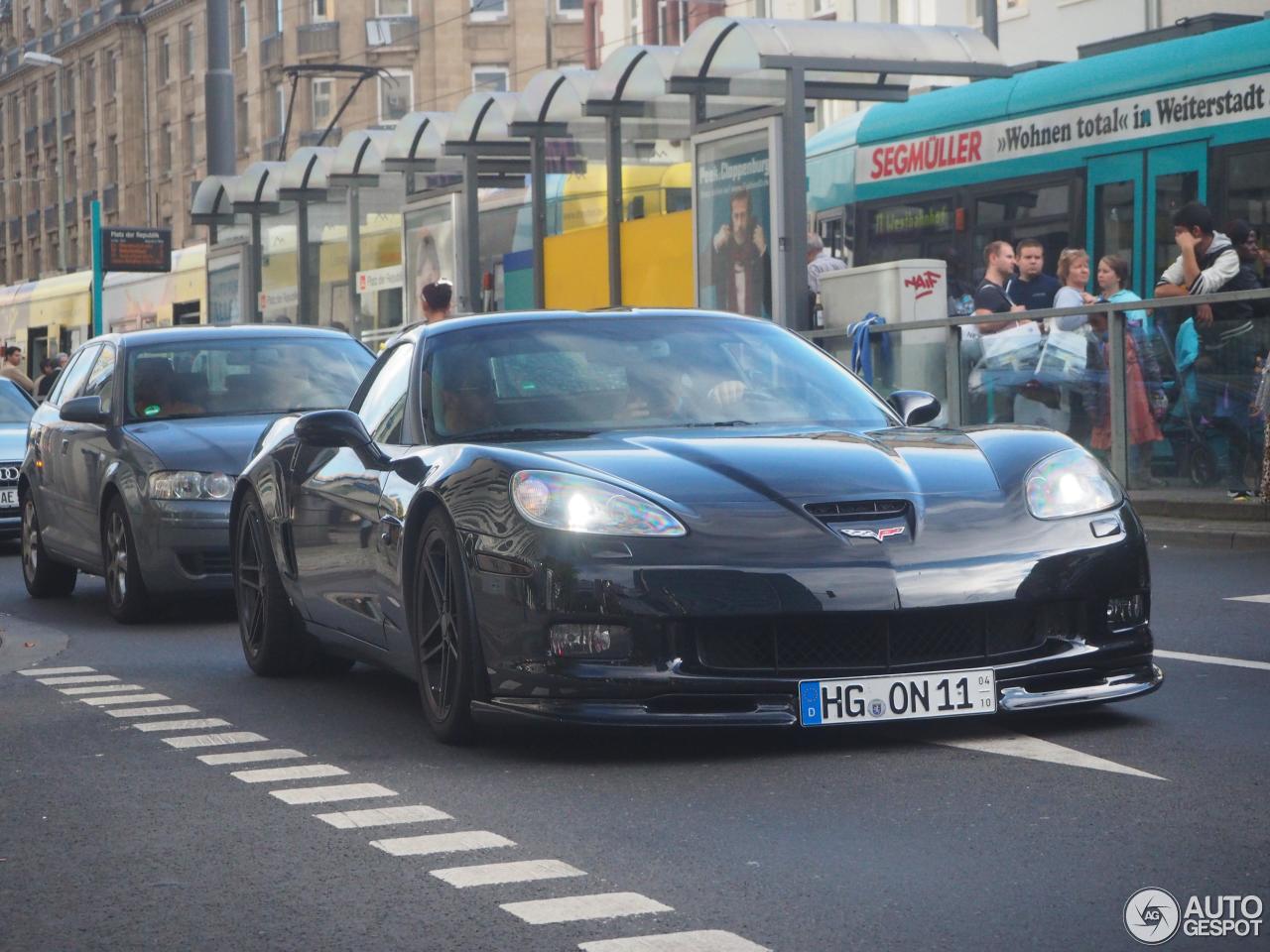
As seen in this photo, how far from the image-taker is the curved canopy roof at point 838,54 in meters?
19.5

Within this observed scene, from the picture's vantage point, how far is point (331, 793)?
19.9ft

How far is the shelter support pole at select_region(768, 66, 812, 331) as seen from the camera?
19.7 meters

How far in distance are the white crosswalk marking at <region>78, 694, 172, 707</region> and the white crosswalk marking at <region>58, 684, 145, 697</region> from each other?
141 mm

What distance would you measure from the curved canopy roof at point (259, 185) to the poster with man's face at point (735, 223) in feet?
32.6

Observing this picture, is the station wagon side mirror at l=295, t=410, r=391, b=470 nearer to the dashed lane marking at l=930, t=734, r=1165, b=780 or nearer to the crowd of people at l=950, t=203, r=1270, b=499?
the dashed lane marking at l=930, t=734, r=1165, b=780

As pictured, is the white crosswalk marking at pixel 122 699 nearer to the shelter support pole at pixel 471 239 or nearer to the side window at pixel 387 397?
the side window at pixel 387 397

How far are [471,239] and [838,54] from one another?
7123mm

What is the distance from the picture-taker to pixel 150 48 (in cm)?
8800

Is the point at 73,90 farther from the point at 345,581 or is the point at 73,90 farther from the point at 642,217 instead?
the point at 345,581

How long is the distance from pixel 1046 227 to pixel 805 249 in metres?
2.04

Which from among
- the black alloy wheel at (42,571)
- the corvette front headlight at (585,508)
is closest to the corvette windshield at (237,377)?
the black alloy wheel at (42,571)

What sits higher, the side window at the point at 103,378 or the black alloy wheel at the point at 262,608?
the side window at the point at 103,378

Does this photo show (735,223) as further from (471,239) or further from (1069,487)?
(1069,487)
